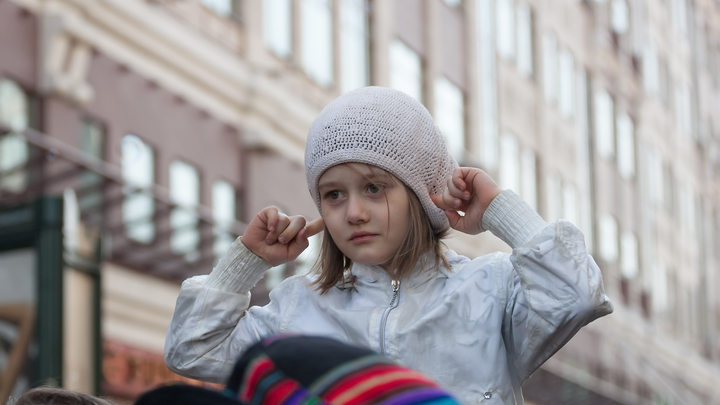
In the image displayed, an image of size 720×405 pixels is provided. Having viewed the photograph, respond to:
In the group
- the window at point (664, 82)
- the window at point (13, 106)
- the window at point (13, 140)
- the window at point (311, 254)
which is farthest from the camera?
the window at point (664, 82)

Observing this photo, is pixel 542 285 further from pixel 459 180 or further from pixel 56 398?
pixel 56 398

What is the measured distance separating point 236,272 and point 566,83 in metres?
25.8

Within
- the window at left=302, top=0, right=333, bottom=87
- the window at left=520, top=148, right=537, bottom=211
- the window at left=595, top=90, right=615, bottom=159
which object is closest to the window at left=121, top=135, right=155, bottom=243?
the window at left=302, top=0, right=333, bottom=87

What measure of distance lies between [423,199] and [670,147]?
34734 millimetres

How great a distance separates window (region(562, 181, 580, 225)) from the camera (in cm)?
2622

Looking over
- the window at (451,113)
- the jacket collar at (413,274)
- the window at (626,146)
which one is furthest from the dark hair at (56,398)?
the window at (626,146)

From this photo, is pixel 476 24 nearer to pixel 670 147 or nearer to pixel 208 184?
pixel 208 184

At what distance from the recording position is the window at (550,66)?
26.3m

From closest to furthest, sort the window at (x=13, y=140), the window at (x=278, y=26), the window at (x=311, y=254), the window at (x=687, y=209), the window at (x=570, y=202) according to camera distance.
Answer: the window at (x=311, y=254)
the window at (x=13, y=140)
the window at (x=278, y=26)
the window at (x=570, y=202)
the window at (x=687, y=209)

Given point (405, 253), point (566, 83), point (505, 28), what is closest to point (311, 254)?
point (405, 253)

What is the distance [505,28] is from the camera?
80.1 ft

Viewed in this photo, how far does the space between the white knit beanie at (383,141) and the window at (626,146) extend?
93.5 feet

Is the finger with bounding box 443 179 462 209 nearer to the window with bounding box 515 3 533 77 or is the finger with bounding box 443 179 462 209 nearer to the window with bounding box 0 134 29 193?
the window with bounding box 0 134 29 193

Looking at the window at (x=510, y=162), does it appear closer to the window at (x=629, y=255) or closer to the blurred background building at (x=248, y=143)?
the blurred background building at (x=248, y=143)
